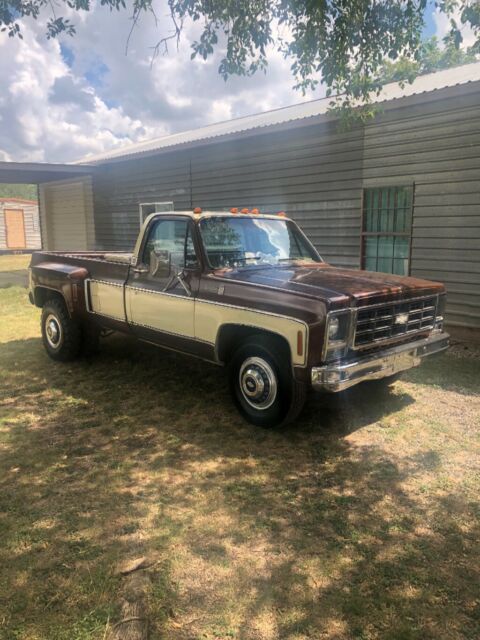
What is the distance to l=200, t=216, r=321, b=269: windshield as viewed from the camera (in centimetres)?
487

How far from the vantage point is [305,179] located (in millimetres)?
9977

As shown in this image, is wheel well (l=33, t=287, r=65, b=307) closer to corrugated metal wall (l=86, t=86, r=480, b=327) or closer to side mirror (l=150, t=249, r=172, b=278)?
side mirror (l=150, t=249, r=172, b=278)

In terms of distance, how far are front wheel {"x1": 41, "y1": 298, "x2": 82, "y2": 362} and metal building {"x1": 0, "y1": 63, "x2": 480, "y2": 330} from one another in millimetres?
4834

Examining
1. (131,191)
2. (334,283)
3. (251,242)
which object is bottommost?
(334,283)

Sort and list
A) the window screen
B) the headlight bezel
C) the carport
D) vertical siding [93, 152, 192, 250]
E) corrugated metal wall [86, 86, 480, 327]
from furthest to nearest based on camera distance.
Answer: the carport
vertical siding [93, 152, 192, 250]
the window screen
corrugated metal wall [86, 86, 480, 327]
the headlight bezel

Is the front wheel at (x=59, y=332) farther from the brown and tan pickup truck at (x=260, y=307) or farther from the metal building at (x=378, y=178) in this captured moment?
the metal building at (x=378, y=178)

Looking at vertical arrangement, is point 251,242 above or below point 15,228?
below

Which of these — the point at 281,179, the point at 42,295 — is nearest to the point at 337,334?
the point at 42,295

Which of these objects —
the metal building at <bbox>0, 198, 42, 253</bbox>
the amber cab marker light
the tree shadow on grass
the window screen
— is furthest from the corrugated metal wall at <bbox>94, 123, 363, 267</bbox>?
the metal building at <bbox>0, 198, 42, 253</bbox>

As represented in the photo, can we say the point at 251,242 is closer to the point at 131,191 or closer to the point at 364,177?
the point at 364,177

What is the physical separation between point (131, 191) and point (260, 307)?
11.7 m

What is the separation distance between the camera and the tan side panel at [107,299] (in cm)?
563

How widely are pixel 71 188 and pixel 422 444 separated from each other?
1693cm

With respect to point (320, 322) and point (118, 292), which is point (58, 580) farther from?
point (118, 292)
